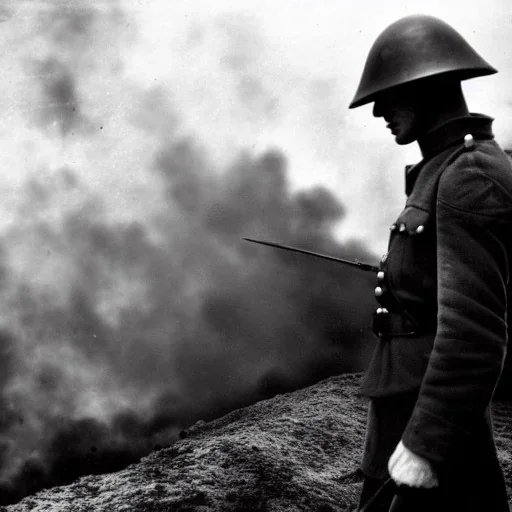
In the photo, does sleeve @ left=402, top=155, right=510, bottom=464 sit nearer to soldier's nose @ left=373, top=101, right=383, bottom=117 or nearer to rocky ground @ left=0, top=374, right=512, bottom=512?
soldier's nose @ left=373, top=101, right=383, bottom=117

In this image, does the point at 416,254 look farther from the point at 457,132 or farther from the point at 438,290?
the point at 457,132

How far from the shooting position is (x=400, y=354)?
1483 mm

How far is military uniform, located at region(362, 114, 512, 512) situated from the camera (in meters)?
1.19

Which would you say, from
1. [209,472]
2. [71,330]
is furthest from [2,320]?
[209,472]

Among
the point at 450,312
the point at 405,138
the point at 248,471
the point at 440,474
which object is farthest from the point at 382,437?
the point at 248,471

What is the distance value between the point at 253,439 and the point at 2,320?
5.37 ft

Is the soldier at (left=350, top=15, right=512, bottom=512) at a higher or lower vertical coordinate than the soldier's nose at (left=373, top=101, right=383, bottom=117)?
lower

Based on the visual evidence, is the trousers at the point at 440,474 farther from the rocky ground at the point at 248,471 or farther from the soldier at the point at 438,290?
the rocky ground at the point at 248,471

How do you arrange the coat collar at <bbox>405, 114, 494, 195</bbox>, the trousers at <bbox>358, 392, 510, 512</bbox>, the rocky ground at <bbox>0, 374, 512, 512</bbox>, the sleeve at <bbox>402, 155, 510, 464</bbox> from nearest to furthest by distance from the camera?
Answer: the sleeve at <bbox>402, 155, 510, 464</bbox> → the trousers at <bbox>358, 392, 510, 512</bbox> → the coat collar at <bbox>405, 114, 494, 195</bbox> → the rocky ground at <bbox>0, 374, 512, 512</bbox>

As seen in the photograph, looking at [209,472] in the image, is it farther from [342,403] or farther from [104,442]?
[342,403]

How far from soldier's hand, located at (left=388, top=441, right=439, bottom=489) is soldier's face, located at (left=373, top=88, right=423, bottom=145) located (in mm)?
772

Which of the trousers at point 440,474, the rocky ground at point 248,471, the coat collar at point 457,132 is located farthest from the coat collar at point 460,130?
the rocky ground at point 248,471

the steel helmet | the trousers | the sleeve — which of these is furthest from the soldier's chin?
the trousers

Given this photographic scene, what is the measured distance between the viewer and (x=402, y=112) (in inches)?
58.1
